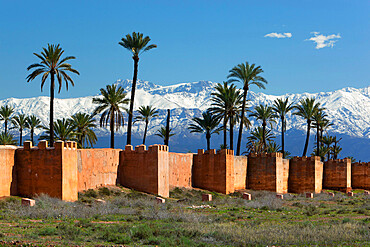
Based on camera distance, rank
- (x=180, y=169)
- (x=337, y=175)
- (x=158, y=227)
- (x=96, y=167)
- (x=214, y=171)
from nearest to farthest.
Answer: (x=158, y=227) < (x=96, y=167) < (x=180, y=169) < (x=214, y=171) < (x=337, y=175)

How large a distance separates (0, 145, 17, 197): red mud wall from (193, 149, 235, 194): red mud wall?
63.5 feet

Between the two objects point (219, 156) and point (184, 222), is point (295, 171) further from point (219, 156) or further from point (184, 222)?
point (184, 222)

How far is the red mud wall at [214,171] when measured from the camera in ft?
159

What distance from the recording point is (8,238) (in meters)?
18.1

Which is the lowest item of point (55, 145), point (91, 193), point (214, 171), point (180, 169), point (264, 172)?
point (91, 193)

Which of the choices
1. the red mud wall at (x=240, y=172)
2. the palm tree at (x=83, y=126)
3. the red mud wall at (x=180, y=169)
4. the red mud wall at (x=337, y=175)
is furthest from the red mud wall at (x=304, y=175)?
the palm tree at (x=83, y=126)

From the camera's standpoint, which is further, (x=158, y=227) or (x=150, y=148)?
(x=150, y=148)

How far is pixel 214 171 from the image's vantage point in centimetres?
4869

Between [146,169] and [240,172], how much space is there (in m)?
15.3

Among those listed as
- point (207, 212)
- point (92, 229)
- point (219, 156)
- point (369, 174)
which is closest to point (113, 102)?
point (219, 156)

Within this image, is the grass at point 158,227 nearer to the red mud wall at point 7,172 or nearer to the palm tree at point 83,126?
the red mud wall at point 7,172

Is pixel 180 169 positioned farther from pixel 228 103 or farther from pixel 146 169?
pixel 228 103

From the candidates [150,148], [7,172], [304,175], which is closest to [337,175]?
[304,175]

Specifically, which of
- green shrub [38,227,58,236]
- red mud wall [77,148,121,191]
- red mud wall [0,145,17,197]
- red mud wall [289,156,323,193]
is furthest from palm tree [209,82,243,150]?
green shrub [38,227,58,236]
